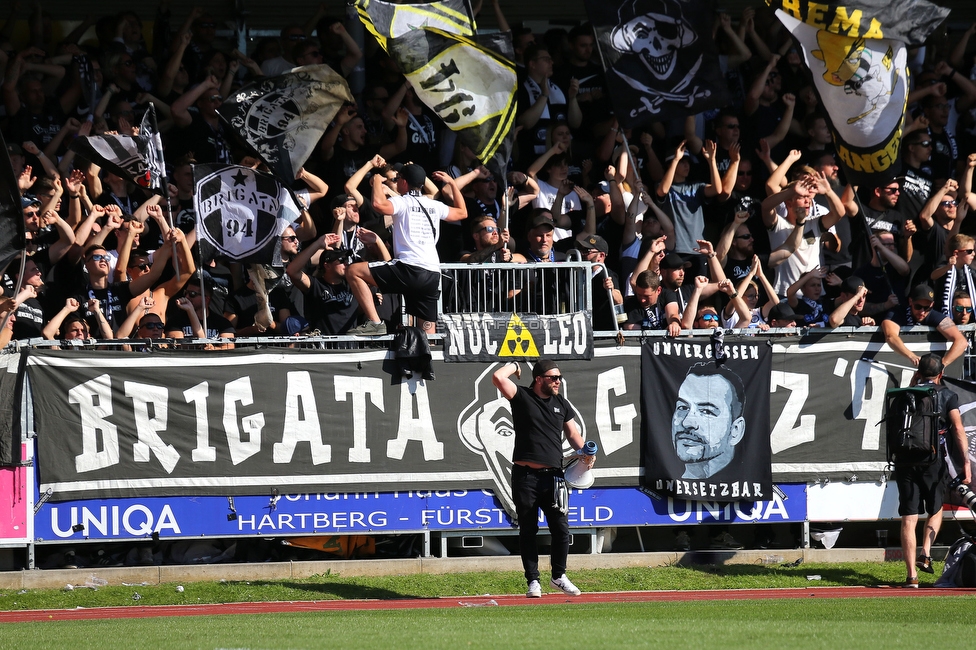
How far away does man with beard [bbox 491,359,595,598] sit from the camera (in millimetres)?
11211

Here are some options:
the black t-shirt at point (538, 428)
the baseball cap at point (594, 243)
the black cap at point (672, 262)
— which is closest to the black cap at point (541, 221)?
the baseball cap at point (594, 243)

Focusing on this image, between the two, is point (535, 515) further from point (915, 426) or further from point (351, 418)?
point (915, 426)

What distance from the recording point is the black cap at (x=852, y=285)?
13.8 metres

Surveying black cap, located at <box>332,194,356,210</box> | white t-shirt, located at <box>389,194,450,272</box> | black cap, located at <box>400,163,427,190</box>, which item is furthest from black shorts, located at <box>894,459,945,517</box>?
black cap, located at <box>332,194,356,210</box>

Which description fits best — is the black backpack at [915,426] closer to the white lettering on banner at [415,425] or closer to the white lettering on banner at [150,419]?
the white lettering on banner at [415,425]

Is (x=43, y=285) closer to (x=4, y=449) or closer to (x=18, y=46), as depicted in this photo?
(x=4, y=449)

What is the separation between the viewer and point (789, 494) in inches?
521

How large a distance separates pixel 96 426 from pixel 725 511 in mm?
6309

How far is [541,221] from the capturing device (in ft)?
44.3

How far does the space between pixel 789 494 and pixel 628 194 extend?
155 inches

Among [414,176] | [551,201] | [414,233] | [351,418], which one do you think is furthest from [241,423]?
[551,201]

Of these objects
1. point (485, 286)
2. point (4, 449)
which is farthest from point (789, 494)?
point (4, 449)

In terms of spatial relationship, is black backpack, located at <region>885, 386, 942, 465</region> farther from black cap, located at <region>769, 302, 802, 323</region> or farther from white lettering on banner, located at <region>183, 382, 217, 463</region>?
white lettering on banner, located at <region>183, 382, 217, 463</region>

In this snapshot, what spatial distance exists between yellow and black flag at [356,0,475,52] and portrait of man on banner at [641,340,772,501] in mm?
4049
